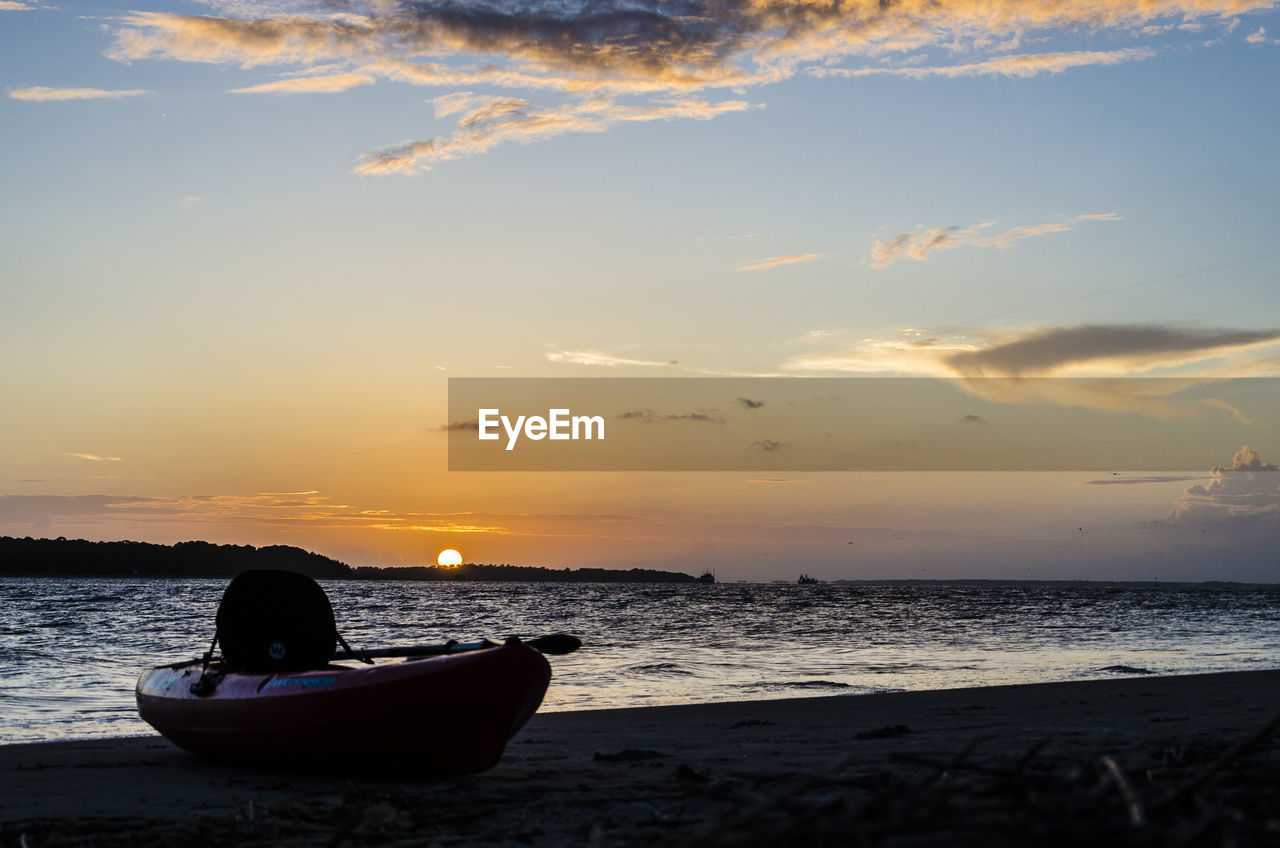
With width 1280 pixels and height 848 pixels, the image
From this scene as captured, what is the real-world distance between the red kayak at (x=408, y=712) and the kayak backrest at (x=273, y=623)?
0.98 metres

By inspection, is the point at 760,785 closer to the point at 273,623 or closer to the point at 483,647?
the point at 483,647

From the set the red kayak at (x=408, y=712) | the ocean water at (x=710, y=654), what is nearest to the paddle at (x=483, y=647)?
the red kayak at (x=408, y=712)

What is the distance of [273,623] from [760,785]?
552cm

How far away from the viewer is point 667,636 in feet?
120

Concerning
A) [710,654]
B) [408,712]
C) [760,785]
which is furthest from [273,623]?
[710,654]

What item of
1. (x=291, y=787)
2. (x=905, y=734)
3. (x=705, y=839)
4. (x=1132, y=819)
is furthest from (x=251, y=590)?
(x=1132, y=819)

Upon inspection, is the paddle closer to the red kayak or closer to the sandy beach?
the red kayak

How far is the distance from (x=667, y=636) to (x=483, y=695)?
92.1 feet

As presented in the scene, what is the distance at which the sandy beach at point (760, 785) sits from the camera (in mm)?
3150

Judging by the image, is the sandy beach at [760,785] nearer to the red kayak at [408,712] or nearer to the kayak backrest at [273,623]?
the red kayak at [408,712]

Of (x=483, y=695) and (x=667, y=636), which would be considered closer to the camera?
(x=483, y=695)

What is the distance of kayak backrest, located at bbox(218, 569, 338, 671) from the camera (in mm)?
10602

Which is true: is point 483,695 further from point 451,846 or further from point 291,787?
point 451,846

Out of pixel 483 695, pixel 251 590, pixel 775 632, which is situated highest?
pixel 251 590
